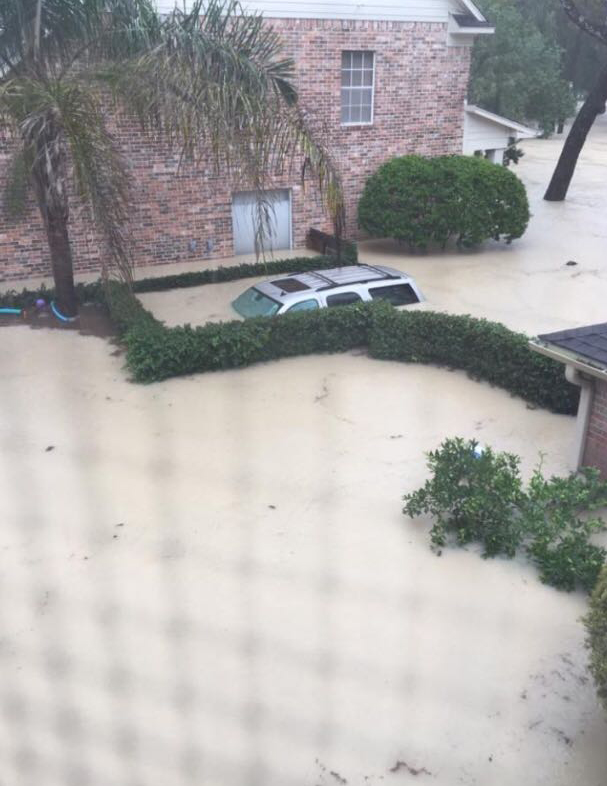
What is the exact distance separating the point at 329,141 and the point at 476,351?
12.9 ft

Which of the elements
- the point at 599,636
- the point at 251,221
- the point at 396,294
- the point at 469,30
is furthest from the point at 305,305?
the point at 469,30

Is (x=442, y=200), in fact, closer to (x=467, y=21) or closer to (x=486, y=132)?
(x=486, y=132)

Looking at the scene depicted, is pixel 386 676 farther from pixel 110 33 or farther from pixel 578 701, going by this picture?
pixel 110 33

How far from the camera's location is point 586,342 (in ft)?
13.0

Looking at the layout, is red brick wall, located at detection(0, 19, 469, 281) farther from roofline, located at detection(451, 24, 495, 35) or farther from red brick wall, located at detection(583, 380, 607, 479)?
red brick wall, located at detection(583, 380, 607, 479)

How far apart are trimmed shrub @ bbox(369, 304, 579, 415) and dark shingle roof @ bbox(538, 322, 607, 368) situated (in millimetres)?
766

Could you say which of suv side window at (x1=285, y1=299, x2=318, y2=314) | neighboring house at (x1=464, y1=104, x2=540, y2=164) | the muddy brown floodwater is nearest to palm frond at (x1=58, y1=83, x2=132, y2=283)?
the muddy brown floodwater

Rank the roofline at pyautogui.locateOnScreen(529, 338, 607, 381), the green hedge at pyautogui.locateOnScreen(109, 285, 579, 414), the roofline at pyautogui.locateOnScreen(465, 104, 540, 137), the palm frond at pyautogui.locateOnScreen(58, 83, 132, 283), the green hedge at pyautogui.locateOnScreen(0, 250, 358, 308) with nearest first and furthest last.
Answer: the roofline at pyautogui.locateOnScreen(529, 338, 607, 381), the palm frond at pyautogui.locateOnScreen(58, 83, 132, 283), the green hedge at pyautogui.locateOnScreen(109, 285, 579, 414), the green hedge at pyautogui.locateOnScreen(0, 250, 358, 308), the roofline at pyautogui.locateOnScreen(465, 104, 540, 137)

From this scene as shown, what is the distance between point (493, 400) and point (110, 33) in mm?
3869

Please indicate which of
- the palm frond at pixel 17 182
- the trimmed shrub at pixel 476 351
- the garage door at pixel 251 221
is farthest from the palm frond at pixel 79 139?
the garage door at pixel 251 221

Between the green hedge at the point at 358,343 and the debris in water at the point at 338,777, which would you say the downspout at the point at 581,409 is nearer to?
the green hedge at the point at 358,343

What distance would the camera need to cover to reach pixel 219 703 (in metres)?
2.65

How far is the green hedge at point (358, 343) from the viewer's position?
504cm

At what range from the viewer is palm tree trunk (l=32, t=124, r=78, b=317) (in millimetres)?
5102
